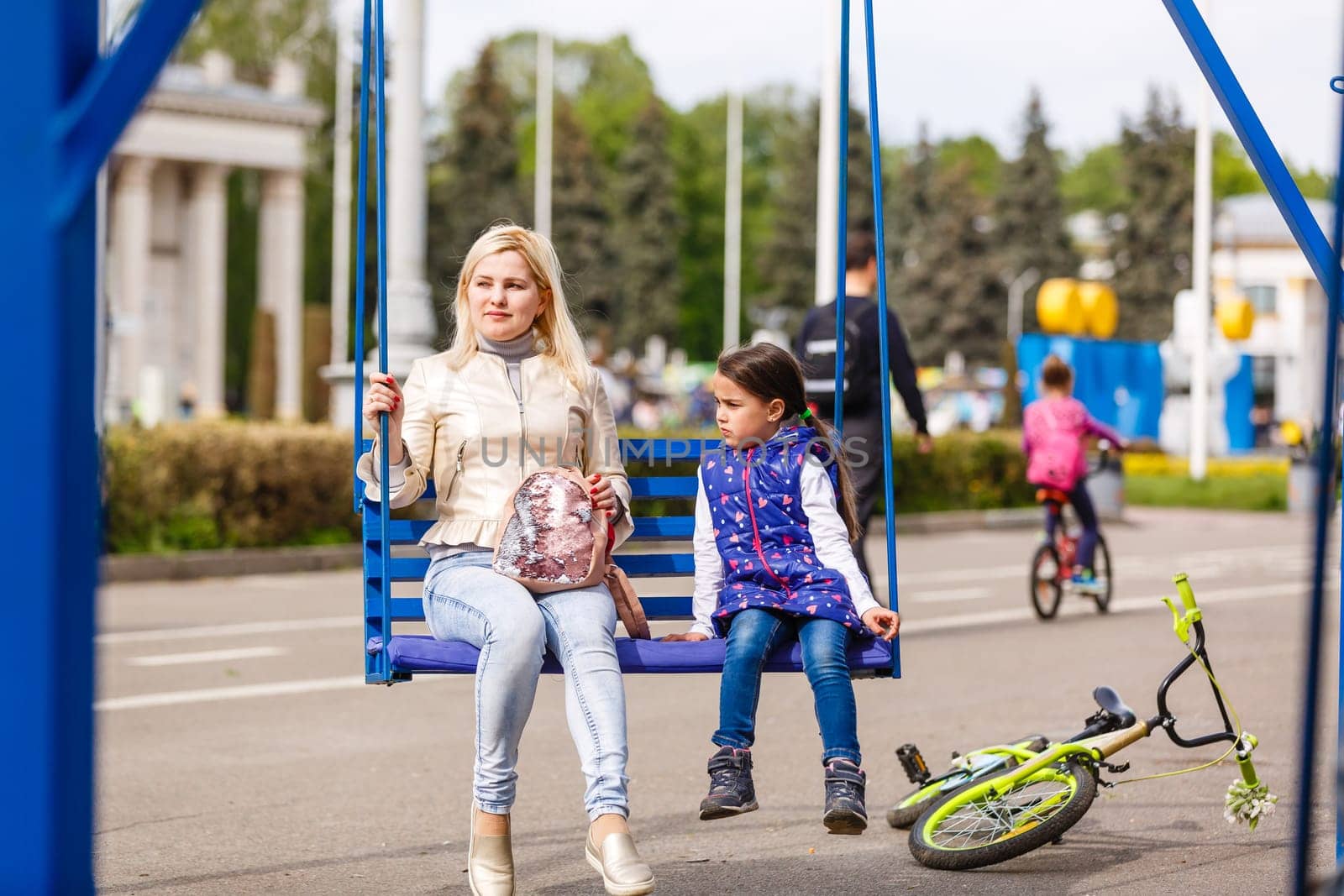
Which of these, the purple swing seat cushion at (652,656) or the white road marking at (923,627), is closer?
the purple swing seat cushion at (652,656)

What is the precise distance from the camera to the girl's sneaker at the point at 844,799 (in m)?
4.14

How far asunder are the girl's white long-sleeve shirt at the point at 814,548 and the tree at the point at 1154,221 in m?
68.4

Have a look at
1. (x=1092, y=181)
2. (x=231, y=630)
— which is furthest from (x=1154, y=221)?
(x=231, y=630)

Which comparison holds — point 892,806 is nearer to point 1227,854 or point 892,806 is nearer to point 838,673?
point 1227,854

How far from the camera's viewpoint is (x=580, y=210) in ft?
251

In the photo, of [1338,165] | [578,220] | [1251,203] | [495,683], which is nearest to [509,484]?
[495,683]

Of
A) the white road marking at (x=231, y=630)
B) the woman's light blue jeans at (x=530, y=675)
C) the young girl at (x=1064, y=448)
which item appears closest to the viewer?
the woman's light blue jeans at (x=530, y=675)

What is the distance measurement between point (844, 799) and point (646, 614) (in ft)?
2.99

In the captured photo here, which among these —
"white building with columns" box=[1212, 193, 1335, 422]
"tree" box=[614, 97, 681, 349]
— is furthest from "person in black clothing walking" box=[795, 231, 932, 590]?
"tree" box=[614, 97, 681, 349]

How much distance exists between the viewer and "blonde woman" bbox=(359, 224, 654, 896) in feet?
13.5

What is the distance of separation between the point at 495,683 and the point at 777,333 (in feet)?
144

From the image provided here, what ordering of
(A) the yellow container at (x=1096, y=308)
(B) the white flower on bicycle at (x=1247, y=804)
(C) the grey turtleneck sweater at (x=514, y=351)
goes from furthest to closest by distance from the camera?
1. (A) the yellow container at (x=1096, y=308)
2. (B) the white flower on bicycle at (x=1247, y=804)
3. (C) the grey turtleneck sweater at (x=514, y=351)

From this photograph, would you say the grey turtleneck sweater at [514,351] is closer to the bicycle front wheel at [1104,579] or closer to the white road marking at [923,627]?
the white road marking at [923,627]

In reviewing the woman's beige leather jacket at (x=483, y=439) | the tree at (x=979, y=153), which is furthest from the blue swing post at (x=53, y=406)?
the tree at (x=979, y=153)
